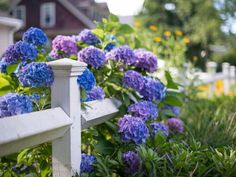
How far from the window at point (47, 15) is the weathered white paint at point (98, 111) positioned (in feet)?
69.1

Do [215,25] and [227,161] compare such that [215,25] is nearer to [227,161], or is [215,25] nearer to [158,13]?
[158,13]

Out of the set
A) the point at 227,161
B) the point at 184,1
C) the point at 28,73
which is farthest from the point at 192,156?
the point at 184,1

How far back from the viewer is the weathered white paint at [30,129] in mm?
1344

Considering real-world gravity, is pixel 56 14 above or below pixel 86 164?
above

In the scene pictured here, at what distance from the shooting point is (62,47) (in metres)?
2.33

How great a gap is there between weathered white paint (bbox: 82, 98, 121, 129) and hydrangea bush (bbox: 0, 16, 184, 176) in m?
0.04

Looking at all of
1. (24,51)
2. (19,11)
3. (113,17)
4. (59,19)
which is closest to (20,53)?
(24,51)

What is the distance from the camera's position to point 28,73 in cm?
178

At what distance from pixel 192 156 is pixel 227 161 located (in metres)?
0.16

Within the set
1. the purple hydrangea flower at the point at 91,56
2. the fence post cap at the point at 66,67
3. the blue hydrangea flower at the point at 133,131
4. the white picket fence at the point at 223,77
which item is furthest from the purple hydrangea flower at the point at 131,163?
the white picket fence at the point at 223,77

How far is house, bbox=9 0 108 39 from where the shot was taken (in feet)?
72.6

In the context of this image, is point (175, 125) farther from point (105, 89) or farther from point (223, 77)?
point (223, 77)

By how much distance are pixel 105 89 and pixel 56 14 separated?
837 inches

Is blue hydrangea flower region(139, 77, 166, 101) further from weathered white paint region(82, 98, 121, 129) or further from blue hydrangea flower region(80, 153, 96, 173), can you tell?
blue hydrangea flower region(80, 153, 96, 173)
